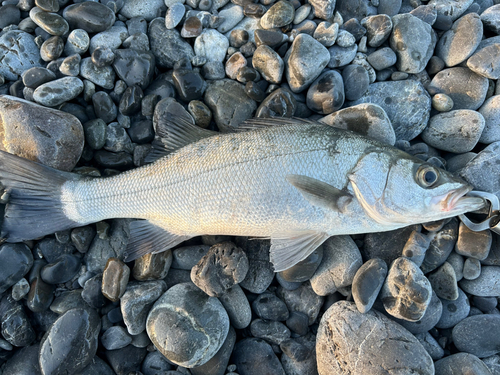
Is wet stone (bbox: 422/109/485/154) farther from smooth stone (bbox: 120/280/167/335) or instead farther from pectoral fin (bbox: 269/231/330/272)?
smooth stone (bbox: 120/280/167/335)

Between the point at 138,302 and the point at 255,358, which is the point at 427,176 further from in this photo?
the point at 138,302

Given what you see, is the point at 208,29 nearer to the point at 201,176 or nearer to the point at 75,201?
the point at 201,176

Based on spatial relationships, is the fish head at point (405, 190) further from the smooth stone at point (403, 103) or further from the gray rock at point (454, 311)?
the gray rock at point (454, 311)

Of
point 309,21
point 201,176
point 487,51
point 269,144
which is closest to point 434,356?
point 269,144

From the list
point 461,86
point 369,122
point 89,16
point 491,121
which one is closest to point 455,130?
point 491,121

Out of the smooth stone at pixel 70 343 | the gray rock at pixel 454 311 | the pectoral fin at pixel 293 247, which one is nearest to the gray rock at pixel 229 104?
the pectoral fin at pixel 293 247
